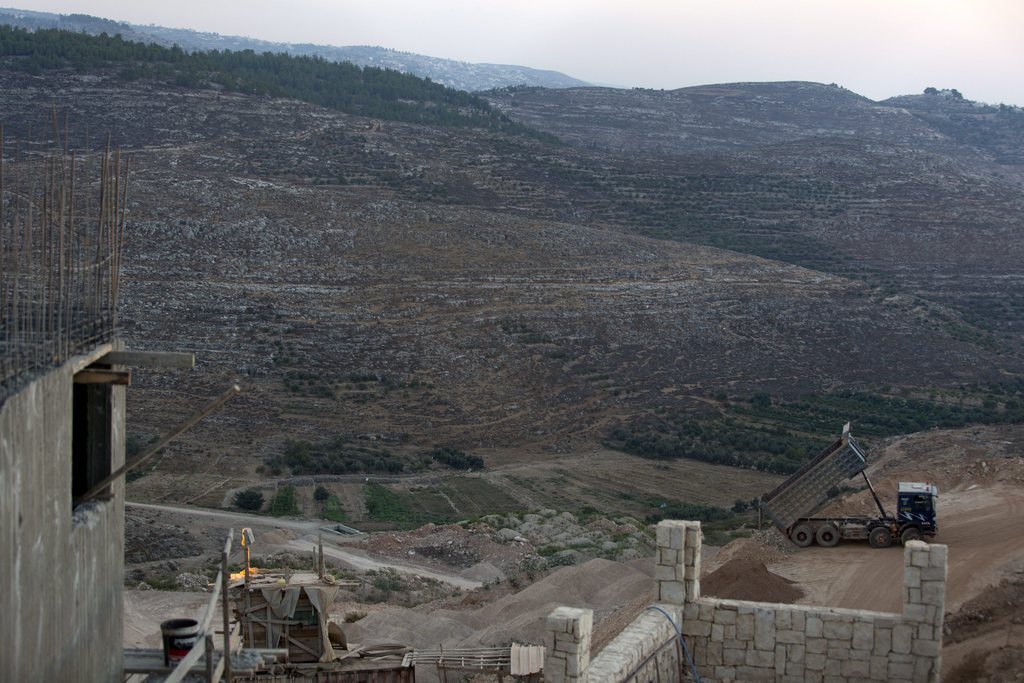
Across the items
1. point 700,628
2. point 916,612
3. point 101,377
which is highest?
point 101,377

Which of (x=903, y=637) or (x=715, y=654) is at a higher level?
(x=903, y=637)

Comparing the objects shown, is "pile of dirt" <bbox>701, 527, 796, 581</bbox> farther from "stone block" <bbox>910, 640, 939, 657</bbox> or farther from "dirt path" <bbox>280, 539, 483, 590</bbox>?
"stone block" <bbox>910, 640, 939, 657</bbox>

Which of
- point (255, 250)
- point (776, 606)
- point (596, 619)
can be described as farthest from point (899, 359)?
point (776, 606)

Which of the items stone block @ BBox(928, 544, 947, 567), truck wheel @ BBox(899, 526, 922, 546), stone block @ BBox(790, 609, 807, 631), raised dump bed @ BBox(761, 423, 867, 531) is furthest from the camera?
raised dump bed @ BBox(761, 423, 867, 531)

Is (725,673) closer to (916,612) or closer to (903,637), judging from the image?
(903,637)

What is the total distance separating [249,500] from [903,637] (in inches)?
805

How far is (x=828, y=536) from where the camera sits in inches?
782

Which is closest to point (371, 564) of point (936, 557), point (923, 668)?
point (923, 668)

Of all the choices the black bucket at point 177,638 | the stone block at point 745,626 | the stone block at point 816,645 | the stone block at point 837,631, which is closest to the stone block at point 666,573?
the stone block at point 745,626

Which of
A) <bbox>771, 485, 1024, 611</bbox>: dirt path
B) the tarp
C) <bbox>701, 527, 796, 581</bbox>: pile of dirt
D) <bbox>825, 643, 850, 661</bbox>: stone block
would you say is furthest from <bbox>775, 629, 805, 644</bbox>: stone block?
<bbox>701, 527, 796, 581</bbox>: pile of dirt

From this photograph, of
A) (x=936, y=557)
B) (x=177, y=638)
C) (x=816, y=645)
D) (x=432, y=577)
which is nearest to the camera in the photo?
(x=177, y=638)

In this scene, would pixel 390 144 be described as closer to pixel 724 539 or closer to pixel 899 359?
pixel 899 359

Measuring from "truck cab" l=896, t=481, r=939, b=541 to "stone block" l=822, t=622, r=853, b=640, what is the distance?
8.28 meters

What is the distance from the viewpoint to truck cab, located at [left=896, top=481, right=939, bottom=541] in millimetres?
19266
